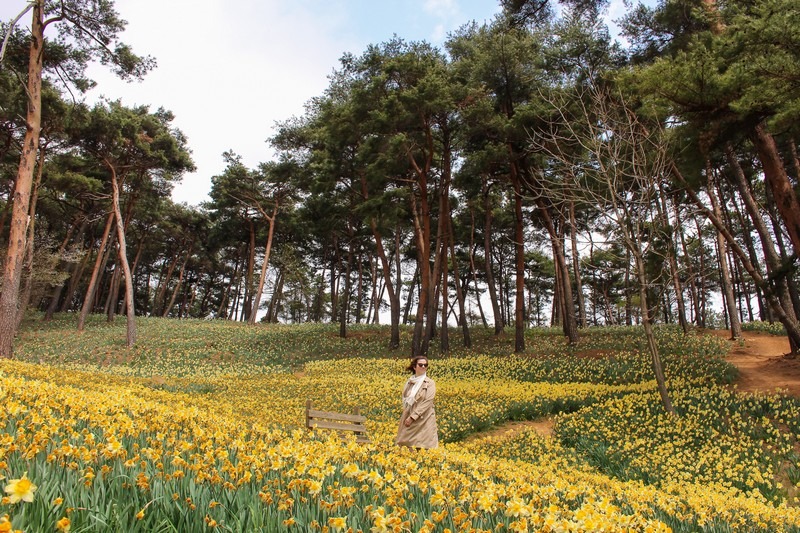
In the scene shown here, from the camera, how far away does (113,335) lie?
25.1m

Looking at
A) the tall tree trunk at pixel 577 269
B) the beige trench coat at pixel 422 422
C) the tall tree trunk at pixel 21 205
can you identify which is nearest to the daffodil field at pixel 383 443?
the beige trench coat at pixel 422 422

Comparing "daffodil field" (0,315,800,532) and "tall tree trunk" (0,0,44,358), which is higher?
"tall tree trunk" (0,0,44,358)

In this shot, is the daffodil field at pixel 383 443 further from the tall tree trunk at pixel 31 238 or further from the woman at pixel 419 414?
the tall tree trunk at pixel 31 238

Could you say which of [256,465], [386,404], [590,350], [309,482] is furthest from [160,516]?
[590,350]

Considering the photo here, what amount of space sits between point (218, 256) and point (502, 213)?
3061 cm

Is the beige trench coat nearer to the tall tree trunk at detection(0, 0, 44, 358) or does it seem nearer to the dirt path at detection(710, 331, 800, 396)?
the dirt path at detection(710, 331, 800, 396)

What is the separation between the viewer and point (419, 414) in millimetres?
6352

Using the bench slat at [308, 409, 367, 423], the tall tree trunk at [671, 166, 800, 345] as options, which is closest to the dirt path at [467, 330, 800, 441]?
the tall tree trunk at [671, 166, 800, 345]

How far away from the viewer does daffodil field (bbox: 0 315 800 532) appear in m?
2.11

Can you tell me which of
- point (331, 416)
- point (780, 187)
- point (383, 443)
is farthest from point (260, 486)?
point (780, 187)

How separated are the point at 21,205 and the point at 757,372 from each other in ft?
67.1

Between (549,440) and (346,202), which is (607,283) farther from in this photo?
(549,440)

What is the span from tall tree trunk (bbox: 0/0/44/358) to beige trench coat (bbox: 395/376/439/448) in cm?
1210

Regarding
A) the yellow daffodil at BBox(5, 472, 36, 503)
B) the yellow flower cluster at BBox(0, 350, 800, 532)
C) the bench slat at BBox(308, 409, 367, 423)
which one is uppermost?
the yellow daffodil at BBox(5, 472, 36, 503)
